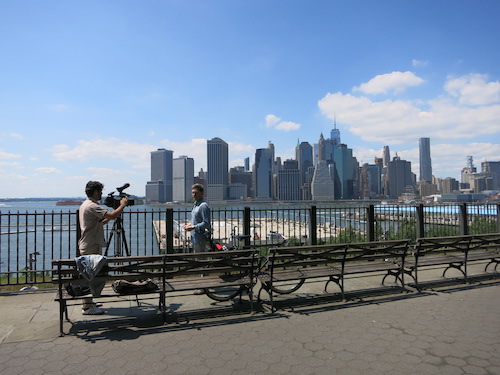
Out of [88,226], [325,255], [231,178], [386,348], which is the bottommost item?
[386,348]

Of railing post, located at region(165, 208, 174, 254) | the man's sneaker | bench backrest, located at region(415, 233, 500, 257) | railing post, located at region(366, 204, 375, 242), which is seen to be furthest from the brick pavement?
railing post, located at region(366, 204, 375, 242)

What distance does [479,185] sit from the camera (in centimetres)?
18612

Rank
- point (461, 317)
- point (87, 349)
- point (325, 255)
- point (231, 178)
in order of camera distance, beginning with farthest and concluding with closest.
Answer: point (231, 178) < point (325, 255) < point (461, 317) < point (87, 349)

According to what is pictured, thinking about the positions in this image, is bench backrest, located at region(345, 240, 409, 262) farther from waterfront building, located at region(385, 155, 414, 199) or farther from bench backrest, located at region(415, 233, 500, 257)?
waterfront building, located at region(385, 155, 414, 199)

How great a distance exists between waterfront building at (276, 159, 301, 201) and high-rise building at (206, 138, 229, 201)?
93.3 feet

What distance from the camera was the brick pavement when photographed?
134 inches

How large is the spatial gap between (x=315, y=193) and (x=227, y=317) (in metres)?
149

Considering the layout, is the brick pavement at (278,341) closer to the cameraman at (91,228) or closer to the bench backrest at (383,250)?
the cameraman at (91,228)

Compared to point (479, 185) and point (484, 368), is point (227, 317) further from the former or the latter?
point (479, 185)

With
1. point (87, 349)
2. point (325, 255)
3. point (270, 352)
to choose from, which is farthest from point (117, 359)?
point (325, 255)

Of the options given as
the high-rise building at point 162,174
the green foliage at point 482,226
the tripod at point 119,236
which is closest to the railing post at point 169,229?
the tripod at point 119,236

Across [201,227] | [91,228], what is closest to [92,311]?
[91,228]

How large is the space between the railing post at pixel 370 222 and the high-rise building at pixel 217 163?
135 meters

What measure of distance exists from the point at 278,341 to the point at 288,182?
16790cm
